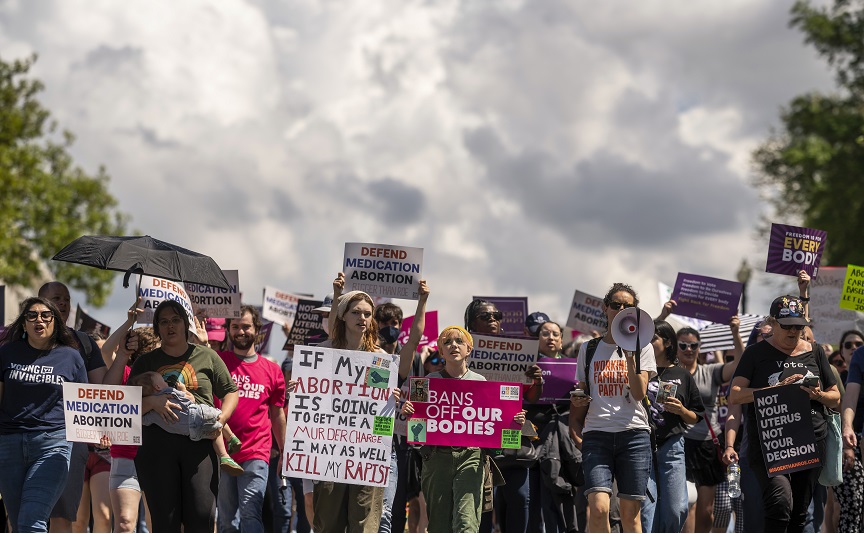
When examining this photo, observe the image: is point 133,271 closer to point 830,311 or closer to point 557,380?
point 557,380

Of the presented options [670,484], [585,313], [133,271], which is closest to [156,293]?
[133,271]

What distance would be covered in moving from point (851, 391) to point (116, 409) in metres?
5.65

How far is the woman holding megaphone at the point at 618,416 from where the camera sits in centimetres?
943

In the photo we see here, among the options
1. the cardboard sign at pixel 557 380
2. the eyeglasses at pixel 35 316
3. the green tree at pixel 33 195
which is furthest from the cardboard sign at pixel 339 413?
the green tree at pixel 33 195

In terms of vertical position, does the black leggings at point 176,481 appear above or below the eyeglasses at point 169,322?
below

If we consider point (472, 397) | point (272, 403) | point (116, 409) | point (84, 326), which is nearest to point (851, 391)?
point (472, 397)

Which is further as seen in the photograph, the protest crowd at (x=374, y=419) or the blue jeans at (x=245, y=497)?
the blue jeans at (x=245, y=497)

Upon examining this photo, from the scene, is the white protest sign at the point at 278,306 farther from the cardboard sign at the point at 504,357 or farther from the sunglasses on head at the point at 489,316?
the cardboard sign at the point at 504,357

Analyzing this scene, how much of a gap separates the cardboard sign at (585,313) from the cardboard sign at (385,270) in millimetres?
4215

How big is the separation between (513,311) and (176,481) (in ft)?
20.5

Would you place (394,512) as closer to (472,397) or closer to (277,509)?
(277,509)

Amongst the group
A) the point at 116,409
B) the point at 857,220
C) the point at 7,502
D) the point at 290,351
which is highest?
the point at 857,220

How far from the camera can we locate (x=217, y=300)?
42.4ft

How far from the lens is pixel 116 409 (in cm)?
909
